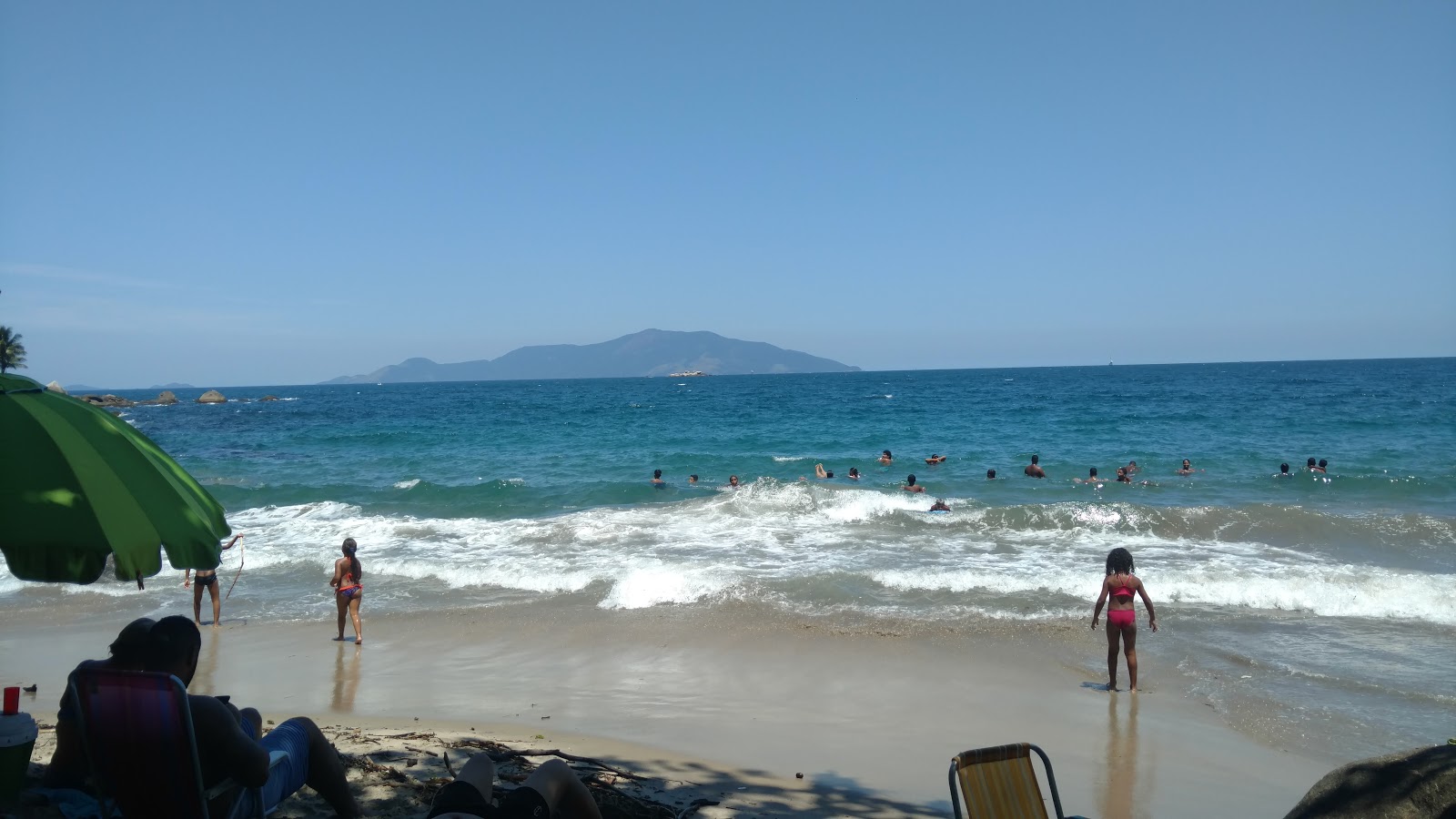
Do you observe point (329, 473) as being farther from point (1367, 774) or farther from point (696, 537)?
point (1367, 774)

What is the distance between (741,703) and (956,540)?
858 centimetres

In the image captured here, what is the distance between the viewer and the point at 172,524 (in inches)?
129

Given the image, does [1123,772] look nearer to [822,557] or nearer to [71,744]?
[71,744]

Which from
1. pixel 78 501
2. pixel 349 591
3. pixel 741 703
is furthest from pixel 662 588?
pixel 78 501

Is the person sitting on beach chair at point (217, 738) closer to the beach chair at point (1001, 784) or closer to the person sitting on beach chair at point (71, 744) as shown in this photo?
the person sitting on beach chair at point (71, 744)

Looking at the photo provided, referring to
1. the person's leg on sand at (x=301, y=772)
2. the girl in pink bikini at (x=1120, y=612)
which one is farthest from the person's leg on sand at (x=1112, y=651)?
the person's leg on sand at (x=301, y=772)

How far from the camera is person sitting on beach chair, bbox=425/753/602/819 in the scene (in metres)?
3.30

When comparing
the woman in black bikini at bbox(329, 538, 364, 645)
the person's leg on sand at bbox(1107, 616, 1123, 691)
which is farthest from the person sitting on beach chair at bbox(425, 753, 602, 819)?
the woman in black bikini at bbox(329, 538, 364, 645)

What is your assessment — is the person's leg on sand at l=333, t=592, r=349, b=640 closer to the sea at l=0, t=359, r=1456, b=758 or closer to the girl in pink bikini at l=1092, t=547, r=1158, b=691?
the sea at l=0, t=359, r=1456, b=758

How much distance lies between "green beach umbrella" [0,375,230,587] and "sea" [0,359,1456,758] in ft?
24.9

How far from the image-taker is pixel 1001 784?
3924 millimetres

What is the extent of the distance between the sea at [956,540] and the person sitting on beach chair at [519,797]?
19.5 ft

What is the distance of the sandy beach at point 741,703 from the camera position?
600 cm

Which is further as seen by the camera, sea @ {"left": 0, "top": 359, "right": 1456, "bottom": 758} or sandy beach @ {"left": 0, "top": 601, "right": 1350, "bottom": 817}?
sea @ {"left": 0, "top": 359, "right": 1456, "bottom": 758}
